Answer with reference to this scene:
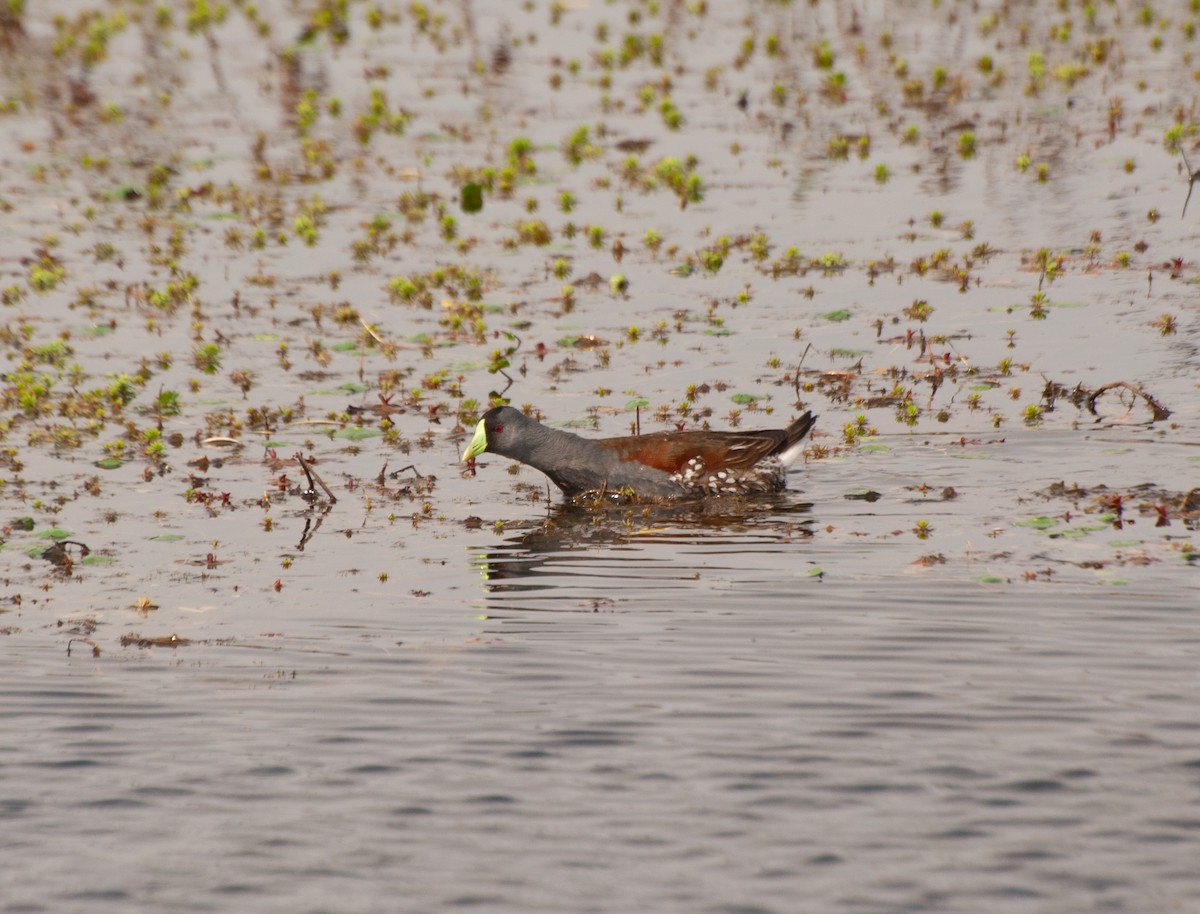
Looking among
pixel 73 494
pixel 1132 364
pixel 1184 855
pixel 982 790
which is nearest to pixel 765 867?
pixel 982 790

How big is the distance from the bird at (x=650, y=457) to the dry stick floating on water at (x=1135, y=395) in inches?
94.6

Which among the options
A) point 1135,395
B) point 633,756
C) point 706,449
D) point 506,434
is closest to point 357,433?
point 506,434

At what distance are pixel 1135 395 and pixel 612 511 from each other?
452cm

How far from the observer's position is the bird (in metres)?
12.7

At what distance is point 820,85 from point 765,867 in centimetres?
2151

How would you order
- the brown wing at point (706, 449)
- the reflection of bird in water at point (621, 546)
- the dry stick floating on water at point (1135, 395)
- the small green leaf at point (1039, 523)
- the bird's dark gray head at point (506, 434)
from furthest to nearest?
the dry stick floating on water at point (1135, 395), the bird's dark gray head at point (506, 434), the brown wing at point (706, 449), the small green leaf at point (1039, 523), the reflection of bird in water at point (621, 546)

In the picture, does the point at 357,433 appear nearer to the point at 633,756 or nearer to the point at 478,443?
the point at 478,443

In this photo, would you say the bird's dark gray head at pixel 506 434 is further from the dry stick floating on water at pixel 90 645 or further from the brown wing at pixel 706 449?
the dry stick floating on water at pixel 90 645

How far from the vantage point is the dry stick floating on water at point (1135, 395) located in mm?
13328

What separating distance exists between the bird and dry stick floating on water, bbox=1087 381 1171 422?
2404 millimetres

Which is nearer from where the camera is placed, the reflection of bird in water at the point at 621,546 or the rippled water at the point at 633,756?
the rippled water at the point at 633,756

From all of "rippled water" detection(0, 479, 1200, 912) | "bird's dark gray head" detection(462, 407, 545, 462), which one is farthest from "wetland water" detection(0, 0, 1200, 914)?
"bird's dark gray head" detection(462, 407, 545, 462)

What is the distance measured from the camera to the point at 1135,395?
14.0 metres

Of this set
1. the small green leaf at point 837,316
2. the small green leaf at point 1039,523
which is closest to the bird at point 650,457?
the small green leaf at point 1039,523
